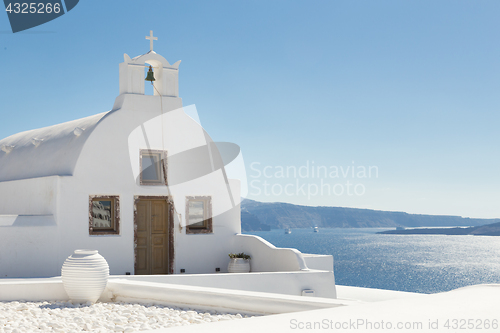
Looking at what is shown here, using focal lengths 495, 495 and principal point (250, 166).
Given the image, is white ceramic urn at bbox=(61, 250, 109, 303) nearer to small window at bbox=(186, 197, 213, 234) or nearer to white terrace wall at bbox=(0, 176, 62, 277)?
white terrace wall at bbox=(0, 176, 62, 277)

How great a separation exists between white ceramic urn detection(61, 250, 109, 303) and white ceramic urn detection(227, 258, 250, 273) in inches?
211

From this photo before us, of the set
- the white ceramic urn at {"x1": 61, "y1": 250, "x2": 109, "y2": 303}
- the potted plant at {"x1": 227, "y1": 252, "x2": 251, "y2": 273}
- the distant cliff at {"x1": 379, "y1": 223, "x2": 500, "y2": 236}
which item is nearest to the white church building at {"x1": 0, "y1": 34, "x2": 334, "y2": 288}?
the potted plant at {"x1": 227, "y1": 252, "x2": 251, "y2": 273}

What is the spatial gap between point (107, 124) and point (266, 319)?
9.95 m

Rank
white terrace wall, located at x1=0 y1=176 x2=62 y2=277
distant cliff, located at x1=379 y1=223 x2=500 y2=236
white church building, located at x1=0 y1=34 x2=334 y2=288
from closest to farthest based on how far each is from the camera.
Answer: white terrace wall, located at x1=0 y1=176 x2=62 y2=277
white church building, located at x1=0 y1=34 x2=334 y2=288
distant cliff, located at x1=379 y1=223 x2=500 y2=236

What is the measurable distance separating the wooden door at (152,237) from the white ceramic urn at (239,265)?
1.71 meters

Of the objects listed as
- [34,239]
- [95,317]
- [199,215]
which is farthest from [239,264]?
[95,317]

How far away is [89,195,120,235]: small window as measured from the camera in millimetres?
12266

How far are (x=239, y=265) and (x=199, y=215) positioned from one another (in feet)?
5.80

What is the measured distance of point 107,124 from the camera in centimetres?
1267

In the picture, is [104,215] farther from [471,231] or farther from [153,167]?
[471,231]

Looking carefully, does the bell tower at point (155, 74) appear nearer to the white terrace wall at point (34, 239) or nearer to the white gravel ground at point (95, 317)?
the white terrace wall at point (34, 239)

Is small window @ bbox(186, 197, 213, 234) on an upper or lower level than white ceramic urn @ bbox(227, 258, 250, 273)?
upper

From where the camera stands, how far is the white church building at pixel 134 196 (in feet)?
38.6

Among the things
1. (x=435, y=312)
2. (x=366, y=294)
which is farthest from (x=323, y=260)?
(x=435, y=312)
